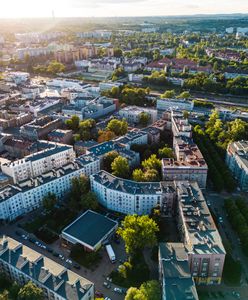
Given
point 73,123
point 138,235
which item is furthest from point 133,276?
point 73,123

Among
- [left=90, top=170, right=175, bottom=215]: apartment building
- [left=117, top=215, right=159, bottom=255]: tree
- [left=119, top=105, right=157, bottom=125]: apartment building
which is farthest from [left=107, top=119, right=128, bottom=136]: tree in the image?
[left=117, top=215, right=159, bottom=255]: tree

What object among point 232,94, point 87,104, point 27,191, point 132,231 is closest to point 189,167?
point 132,231

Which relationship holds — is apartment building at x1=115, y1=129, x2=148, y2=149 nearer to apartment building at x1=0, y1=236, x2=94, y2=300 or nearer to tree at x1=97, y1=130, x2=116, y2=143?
tree at x1=97, y1=130, x2=116, y2=143

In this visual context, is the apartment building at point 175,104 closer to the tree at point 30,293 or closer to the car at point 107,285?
the car at point 107,285

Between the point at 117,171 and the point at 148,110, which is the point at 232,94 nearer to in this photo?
the point at 148,110

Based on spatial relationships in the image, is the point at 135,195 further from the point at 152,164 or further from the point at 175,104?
the point at 175,104
